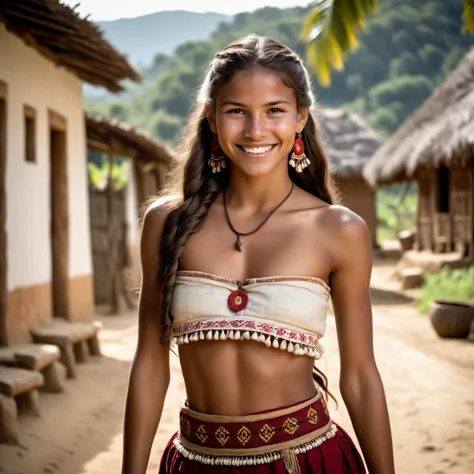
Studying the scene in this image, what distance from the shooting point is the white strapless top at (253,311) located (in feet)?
6.65

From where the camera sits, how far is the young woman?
6.71ft

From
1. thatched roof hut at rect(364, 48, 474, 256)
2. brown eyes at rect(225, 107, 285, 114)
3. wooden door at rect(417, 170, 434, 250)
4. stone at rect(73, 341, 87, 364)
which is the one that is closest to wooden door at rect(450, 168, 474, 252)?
thatched roof hut at rect(364, 48, 474, 256)

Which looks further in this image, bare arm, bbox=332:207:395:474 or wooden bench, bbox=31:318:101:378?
wooden bench, bbox=31:318:101:378

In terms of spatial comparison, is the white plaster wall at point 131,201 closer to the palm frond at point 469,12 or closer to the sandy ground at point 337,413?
the sandy ground at point 337,413

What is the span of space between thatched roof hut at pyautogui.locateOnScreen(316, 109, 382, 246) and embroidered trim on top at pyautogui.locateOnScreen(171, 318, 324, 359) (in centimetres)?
2056

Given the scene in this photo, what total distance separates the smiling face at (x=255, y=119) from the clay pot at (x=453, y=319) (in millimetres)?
7241

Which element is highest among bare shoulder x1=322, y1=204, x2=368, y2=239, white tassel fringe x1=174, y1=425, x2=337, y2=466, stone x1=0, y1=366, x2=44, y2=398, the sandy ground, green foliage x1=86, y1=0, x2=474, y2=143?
green foliage x1=86, y1=0, x2=474, y2=143

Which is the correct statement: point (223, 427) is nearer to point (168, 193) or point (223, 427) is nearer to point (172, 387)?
point (168, 193)

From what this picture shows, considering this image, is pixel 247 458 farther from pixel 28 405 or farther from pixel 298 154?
pixel 28 405

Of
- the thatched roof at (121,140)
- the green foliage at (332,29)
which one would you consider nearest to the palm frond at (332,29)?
the green foliage at (332,29)

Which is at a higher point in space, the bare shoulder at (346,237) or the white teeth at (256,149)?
the white teeth at (256,149)

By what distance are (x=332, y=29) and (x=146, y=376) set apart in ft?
22.6

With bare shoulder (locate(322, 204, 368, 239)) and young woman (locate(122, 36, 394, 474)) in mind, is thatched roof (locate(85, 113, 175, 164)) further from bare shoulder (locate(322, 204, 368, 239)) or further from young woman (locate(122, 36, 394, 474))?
bare shoulder (locate(322, 204, 368, 239))

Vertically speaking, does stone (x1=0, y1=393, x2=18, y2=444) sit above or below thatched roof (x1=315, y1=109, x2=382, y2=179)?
below
